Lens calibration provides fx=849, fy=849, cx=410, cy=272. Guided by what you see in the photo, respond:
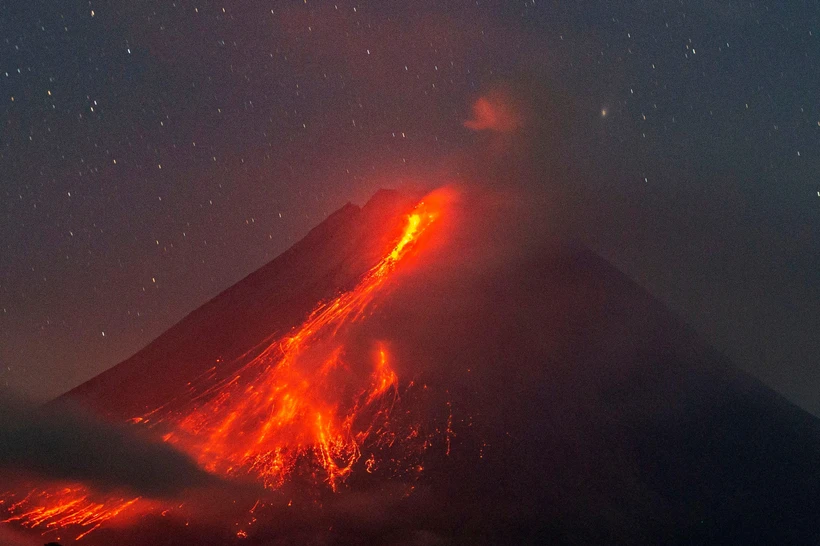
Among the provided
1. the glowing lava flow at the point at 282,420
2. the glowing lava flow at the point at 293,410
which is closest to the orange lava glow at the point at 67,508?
the glowing lava flow at the point at 282,420

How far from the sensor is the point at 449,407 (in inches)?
1975

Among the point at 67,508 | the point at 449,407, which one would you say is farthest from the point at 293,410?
the point at 67,508

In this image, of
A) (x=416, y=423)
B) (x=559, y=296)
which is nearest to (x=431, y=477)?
(x=416, y=423)

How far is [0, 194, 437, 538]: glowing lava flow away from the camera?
44.6 meters

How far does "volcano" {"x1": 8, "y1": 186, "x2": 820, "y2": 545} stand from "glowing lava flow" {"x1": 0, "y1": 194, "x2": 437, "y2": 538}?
14 cm

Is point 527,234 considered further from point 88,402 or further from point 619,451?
point 88,402

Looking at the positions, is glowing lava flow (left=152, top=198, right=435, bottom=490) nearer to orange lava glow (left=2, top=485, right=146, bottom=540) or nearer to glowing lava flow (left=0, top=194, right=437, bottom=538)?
glowing lava flow (left=0, top=194, right=437, bottom=538)

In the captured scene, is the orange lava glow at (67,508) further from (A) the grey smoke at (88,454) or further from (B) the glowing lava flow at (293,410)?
(B) the glowing lava flow at (293,410)

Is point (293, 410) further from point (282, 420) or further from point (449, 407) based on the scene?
point (449, 407)

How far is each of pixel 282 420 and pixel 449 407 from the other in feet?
32.1

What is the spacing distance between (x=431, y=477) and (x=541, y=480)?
665cm

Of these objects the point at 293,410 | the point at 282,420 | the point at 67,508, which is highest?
the point at 293,410

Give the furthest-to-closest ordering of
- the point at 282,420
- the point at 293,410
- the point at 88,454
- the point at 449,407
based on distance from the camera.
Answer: the point at 88,454
the point at 449,407
the point at 293,410
the point at 282,420

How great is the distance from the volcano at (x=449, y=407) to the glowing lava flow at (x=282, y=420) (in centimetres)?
14
